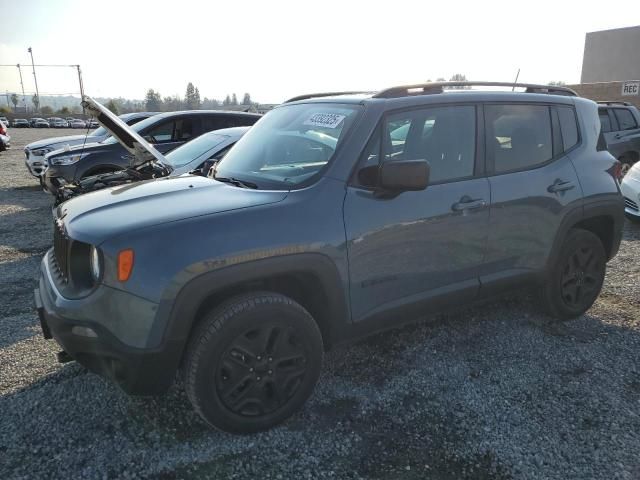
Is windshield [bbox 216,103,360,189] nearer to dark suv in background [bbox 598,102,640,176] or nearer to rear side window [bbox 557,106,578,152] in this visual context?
rear side window [bbox 557,106,578,152]

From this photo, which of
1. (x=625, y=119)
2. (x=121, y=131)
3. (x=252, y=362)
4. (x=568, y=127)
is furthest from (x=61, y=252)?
(x=625, y=119)

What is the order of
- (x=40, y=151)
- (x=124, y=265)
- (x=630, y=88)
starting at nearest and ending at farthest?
(x=124, y=265) → (x=40, y=151) → (x=630, y=88)

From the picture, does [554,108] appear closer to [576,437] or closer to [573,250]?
[573,250]

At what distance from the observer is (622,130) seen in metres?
10.1

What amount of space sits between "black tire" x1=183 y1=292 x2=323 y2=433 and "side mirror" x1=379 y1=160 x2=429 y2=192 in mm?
878

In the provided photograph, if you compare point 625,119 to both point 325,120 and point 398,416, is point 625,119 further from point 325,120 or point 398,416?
point 398,416

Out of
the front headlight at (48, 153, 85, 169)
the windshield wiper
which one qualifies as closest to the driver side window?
the windshield wiper

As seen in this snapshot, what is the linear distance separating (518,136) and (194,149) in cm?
443

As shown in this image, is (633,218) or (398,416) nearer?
(398,416)

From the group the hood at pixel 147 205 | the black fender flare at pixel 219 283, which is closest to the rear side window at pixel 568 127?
the black fender flare at pixel 219 283

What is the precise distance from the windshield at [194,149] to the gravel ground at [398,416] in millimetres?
2974

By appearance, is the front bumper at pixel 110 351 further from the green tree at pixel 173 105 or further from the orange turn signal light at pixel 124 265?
the green tree at pixel 173 105

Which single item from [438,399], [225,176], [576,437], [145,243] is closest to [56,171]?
[225,176]

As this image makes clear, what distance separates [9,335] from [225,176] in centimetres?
222
